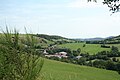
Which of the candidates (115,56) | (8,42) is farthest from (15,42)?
(115,56)

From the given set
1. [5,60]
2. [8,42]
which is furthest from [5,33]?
[5,60]

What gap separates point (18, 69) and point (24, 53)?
346 millimetres

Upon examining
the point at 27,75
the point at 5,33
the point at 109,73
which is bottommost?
the point at 109,73

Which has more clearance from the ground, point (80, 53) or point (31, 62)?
point (31, 62)

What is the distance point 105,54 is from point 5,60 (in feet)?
302

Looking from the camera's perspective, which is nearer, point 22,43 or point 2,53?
point 2,53

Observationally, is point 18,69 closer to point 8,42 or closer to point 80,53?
point 8,42

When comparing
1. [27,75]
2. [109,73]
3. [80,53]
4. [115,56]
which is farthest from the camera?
[80,53]

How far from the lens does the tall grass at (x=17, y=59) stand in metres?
5.30

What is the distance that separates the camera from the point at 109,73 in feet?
214

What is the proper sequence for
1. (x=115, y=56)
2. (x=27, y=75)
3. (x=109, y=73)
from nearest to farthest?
1. (x=27, y=75)
2. (x=109, y=73)
3. (x=115, y=56)

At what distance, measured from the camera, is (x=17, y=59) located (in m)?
5.47

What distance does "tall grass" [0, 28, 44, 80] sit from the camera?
209 inches

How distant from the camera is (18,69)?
5438 mm
